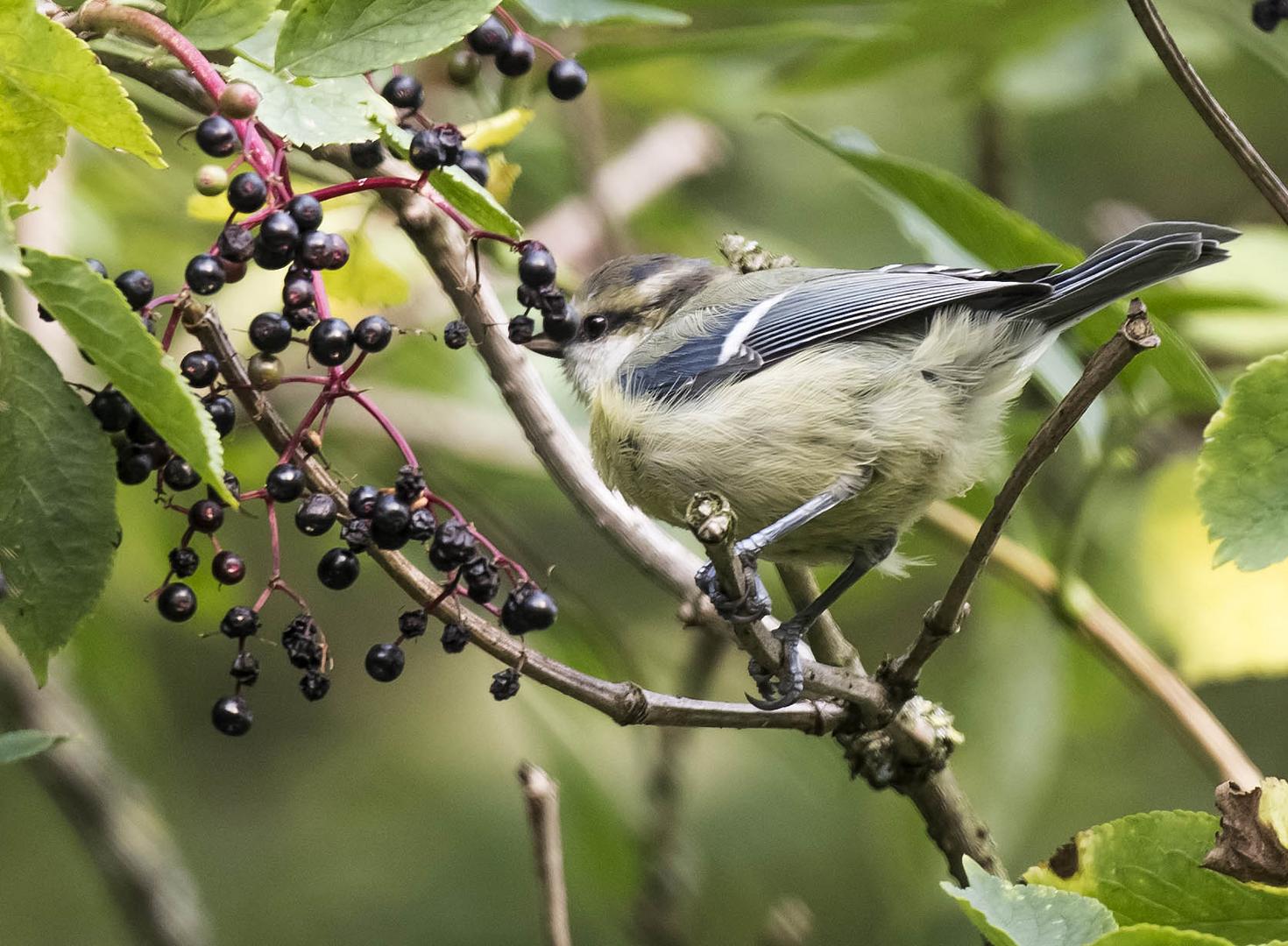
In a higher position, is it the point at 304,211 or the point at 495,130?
the point at 495,130

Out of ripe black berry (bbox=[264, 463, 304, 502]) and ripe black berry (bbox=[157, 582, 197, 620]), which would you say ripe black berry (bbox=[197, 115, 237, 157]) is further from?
ripe black berry (bbox=[157, 582, 197, 620])

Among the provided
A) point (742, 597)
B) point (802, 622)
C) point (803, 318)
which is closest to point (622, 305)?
point (803, 318)

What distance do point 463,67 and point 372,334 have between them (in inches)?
37.3

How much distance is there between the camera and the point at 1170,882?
1647 mm

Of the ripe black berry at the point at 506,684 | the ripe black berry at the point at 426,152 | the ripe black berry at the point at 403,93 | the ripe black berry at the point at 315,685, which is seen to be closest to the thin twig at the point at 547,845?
the ripe black berry at the point at 506,684

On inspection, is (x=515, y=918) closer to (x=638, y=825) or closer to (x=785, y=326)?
(x=638, y=825)

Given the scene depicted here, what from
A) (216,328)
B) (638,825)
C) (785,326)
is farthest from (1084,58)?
(216,328)

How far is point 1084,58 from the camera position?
12.3 feet

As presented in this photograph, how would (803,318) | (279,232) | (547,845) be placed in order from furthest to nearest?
(803,318)
(547,845)
(279,232)

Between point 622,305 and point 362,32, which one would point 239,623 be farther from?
point 622,305

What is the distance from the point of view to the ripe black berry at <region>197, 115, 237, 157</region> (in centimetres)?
161

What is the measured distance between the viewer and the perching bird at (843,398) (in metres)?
2.66

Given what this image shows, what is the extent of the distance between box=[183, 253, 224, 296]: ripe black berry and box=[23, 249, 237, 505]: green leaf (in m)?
0.20

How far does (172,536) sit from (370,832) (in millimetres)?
1617
